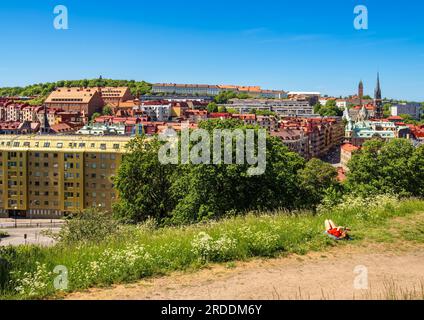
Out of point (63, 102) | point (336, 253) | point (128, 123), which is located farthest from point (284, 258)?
point (63, 102)

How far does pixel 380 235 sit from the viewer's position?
11914mm

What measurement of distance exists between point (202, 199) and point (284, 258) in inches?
498

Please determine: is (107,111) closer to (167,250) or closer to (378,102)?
(378,102)

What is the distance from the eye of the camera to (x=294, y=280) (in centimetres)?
901

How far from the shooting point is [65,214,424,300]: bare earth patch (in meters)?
8.28

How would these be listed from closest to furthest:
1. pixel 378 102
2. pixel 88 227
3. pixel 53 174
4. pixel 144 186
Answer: pixel 88 227 → pixel 144 186 → pixel 53 174 → pixel 378 102

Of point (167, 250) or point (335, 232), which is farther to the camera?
point (335, 232)

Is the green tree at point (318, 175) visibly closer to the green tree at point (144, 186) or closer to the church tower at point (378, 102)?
the green tree at point (144, 186)

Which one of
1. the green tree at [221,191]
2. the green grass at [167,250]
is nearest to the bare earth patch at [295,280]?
the green grass at [167,250]

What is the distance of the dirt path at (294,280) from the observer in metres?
8.31

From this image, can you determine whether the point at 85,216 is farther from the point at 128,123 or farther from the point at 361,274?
the point at 128,123

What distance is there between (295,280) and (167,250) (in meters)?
2.60

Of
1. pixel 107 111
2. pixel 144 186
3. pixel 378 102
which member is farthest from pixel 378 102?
pixel 144 186
